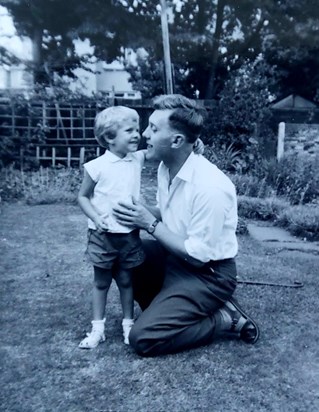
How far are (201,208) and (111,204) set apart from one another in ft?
1.66

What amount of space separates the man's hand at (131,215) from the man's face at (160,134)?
1.11ft

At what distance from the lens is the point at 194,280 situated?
2.96 metres

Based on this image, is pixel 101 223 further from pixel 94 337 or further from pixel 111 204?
pixel 94 337

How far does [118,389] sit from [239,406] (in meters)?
0.54

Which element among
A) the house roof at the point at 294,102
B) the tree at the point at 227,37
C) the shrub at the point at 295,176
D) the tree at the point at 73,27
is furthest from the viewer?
the house roof at the point at 294,102

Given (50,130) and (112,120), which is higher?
(112,120)

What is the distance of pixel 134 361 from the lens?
2773 mm

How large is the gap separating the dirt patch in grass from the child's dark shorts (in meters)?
0.46

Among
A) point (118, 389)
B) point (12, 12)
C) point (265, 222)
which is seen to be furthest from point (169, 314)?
point (12, 12)

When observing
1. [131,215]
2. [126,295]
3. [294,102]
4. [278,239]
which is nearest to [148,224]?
[131,215]

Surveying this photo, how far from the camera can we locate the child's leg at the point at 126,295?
301cm

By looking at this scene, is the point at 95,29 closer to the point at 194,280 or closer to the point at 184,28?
the point at 184,28

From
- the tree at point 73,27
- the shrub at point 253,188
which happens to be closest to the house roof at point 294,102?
the tree at point 73,27

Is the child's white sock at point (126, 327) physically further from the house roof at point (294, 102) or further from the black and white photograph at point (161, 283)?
the house roof at point (294, 102)
